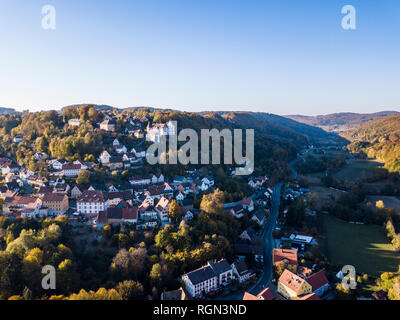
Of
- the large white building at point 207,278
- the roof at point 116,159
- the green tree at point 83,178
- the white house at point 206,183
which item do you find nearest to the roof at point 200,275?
the large white building at point 207,278

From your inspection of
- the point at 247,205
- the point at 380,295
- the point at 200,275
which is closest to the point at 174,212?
the point at 200,275

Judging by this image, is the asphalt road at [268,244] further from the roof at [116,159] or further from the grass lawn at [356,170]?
the roof at [116,159]

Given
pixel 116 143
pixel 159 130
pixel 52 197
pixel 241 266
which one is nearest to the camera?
pixel 241 266

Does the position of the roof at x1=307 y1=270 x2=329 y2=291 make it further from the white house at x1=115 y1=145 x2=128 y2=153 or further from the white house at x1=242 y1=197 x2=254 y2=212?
the white house at x1=115 y1=145 x2=128 y2=153

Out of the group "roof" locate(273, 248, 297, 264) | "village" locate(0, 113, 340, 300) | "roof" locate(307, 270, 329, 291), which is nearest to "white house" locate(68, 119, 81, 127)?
"village" locate(0, 113, 340, 300)

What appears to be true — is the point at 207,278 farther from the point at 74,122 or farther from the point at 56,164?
the point at 74,122
